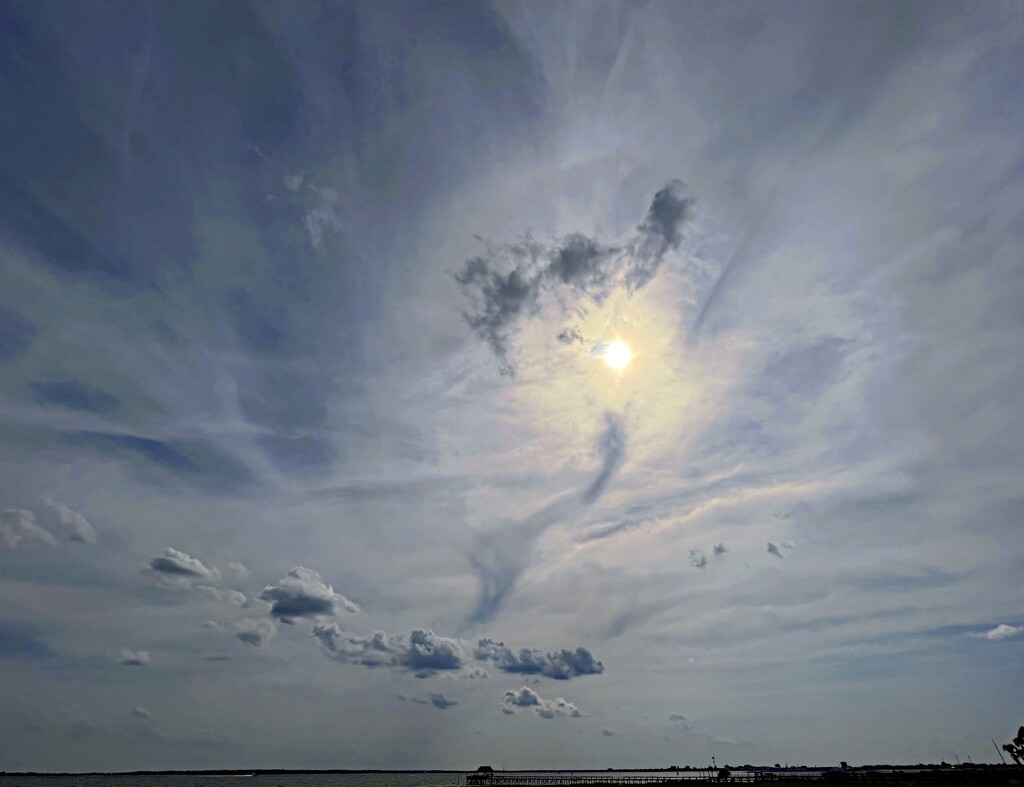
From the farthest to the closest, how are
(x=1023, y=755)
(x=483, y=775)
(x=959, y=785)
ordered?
(x=483, y=775) → (x=1023, y=755) → (x=959, y=785)

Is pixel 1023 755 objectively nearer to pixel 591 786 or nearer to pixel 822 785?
pixel 822 785

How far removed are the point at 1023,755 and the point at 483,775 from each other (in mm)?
114195

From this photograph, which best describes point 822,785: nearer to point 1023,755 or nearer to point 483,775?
point 1023,755

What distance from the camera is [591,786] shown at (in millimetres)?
121375

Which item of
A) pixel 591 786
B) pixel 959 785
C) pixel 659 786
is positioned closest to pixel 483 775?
pixel 591 786

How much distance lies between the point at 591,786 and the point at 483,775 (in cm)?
3250

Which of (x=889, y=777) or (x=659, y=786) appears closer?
(x=889, y=777)

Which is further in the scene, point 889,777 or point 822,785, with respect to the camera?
point 889,777

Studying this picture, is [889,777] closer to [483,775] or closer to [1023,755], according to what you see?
[1023,755]

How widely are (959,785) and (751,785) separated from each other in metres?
31.8

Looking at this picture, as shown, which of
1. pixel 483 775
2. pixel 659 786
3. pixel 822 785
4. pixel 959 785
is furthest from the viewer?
pixel 483 775

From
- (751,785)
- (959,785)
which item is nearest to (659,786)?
(751,785)

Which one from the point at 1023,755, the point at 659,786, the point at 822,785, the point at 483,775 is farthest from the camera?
the point at 483,775

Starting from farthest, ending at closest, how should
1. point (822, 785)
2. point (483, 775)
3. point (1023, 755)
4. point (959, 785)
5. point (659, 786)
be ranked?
point (483, 775) → point (659, 786) → point (1023, 755) → point (822, 785) → point (959, 785)
